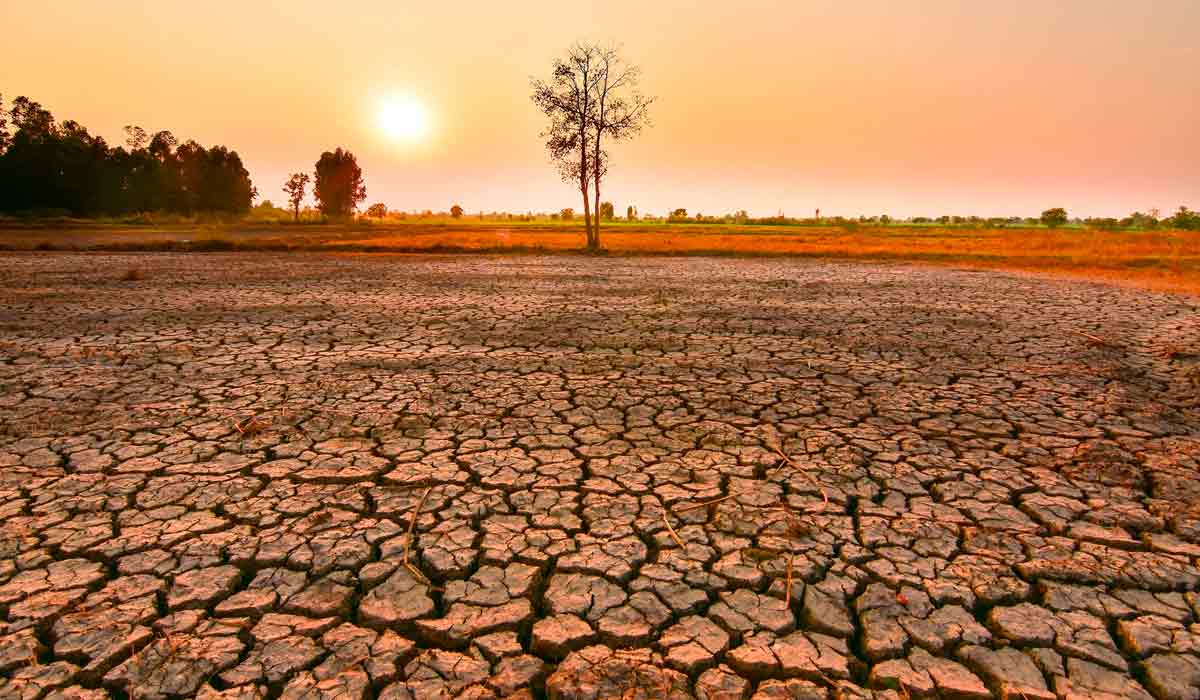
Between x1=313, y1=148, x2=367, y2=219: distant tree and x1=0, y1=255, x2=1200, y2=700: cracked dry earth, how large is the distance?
6146 cm

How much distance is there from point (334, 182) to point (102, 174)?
20195 millimetres

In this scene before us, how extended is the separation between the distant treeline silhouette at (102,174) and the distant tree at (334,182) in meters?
8.40

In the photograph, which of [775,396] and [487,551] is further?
[775,396]

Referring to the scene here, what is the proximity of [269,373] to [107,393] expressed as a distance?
4.28ft

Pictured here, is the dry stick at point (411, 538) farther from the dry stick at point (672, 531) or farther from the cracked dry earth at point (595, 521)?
the dry stick at point (672, 531)

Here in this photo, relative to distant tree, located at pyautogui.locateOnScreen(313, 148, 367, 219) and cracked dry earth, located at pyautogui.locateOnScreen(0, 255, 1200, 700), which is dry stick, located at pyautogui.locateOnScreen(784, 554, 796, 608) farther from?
distant tree, located at pyautogui.locateOnScreen(313, 148, 367, 219)

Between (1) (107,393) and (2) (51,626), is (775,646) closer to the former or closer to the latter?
(2) (51,626)

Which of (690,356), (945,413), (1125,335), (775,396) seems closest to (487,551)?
(775,396)

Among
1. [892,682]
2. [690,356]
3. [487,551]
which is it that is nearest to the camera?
[892,682]

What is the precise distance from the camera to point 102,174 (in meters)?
46.6

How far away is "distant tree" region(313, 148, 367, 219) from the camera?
2498 inches

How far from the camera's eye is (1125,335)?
8594mm

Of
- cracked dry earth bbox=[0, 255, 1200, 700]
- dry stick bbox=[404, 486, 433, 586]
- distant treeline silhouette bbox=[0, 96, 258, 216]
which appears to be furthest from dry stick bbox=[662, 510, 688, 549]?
distant treeline silhouette bbox=[0, 96, 258, 216]

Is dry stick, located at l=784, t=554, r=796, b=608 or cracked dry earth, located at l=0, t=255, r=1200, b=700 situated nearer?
cracked dry earth, located at l=0, t=255, r=1200, b=700
